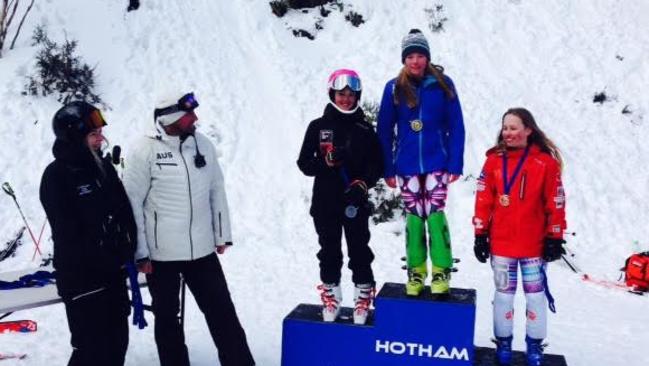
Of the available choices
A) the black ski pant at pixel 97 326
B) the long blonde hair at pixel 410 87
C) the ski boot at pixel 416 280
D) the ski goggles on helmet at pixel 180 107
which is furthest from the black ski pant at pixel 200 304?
the long blonde hair at pixel 410 87

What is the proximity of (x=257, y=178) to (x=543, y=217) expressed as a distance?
6.15m

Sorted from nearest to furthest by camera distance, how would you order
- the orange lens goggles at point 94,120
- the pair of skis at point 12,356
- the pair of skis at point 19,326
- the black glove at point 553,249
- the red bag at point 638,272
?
the orange lens goggles at point 94,120, the black glove at point 553,249, the pair of skis at point 12,356, the pair of skis at point 19,326, the red bag at point 638,272

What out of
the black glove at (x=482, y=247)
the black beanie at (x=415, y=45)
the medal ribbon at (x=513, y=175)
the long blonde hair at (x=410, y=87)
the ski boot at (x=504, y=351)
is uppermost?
the black beanie at (x=415, y=45)

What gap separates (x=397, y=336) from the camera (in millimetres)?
4133

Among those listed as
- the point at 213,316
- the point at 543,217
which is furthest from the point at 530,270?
the point at 213,316

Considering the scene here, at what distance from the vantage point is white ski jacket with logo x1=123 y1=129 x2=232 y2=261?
388 centimetres

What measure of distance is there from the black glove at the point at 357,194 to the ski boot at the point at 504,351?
1426 millimetres

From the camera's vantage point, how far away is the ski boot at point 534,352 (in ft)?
13.5

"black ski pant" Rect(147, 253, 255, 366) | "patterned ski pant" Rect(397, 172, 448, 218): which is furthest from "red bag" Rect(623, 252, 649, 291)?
"black ski pant" Rect(147, 253, 255, 366)

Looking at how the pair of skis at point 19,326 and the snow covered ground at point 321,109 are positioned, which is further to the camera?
the snow covered ground at point 321,109

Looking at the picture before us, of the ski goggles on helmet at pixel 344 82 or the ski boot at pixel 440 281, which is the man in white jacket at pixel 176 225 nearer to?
the ski goggles on helmet at pixel 344 82

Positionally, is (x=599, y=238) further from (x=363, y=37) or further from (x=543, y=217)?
(x=363, y=37)

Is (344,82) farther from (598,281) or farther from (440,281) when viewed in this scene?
(598,281)

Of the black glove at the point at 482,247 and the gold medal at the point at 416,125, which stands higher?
the gold medal at the point at 416,125
